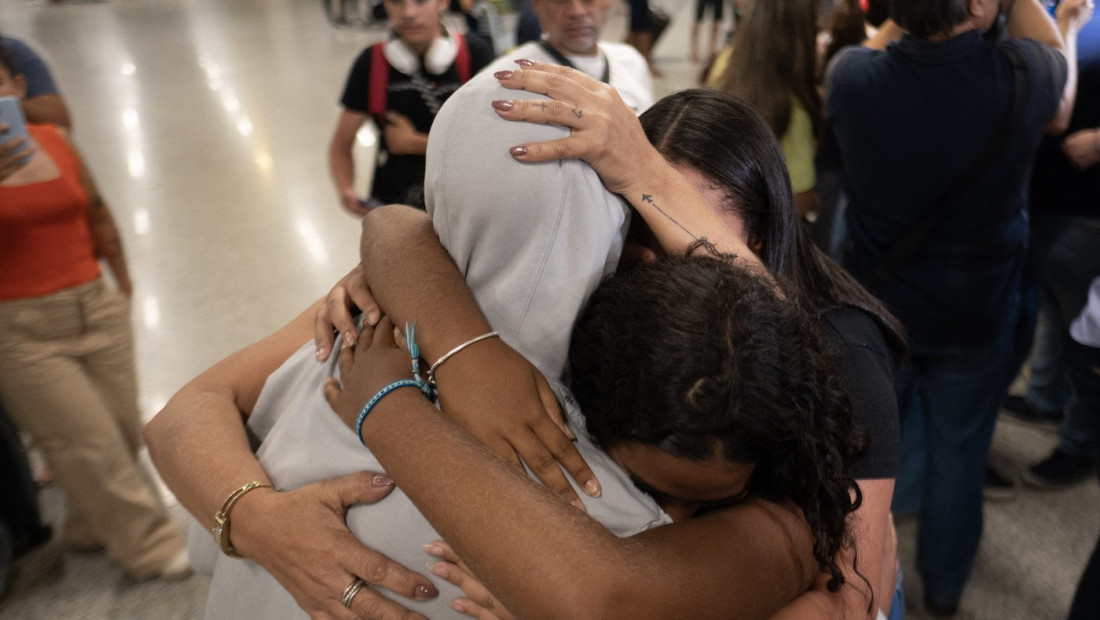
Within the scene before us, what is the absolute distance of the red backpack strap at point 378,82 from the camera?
2.65m

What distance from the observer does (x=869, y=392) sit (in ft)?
3.41

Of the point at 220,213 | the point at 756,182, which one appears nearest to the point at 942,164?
the point at 756,182

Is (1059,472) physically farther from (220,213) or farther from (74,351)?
(220,213)

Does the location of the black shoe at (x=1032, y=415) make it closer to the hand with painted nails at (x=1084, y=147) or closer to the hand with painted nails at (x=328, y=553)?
the hand with painted nails at (x=1084, y=147)

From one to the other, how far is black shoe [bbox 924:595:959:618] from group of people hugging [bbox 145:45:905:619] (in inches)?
62.4

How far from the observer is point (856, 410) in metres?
1.03

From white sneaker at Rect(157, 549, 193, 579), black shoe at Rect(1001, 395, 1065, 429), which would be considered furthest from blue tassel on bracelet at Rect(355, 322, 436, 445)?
black shoe at Rect(1001, 395, 1065, 429)

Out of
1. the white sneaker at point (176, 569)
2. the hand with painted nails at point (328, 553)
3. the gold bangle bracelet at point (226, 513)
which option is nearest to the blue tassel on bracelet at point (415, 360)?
the hand with painted nails at point (328, 553)

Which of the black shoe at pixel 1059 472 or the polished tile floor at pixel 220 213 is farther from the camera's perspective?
the black shoe at pixel 1059 472

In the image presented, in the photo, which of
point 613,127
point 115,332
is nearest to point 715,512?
point 613,127

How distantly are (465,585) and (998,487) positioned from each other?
8.85 feet

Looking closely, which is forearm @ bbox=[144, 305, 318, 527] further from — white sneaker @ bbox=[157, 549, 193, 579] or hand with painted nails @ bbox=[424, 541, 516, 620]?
white sneaker @ bbox=[157, 549, 193, 579]

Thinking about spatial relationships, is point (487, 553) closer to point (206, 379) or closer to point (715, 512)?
point (715, 512)

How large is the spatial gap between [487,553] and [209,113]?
758cm
